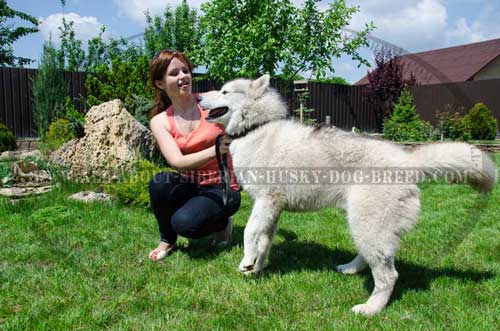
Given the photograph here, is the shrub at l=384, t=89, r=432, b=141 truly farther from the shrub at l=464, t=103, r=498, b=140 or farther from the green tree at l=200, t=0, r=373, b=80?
the green tree at l=200, t=0, r=373, b=80

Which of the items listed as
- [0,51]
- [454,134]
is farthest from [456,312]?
[0,51]

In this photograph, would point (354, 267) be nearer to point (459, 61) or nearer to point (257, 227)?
point (257, 227)

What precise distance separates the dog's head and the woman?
0.34 metres

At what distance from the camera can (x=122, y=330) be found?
2.11m

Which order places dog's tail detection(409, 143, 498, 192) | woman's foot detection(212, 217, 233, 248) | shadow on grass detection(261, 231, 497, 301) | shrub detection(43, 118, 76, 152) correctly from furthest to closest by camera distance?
1. shrub detection(43, 118, 76, 152)
2. woman's foot detection(212, 217, 233, 248)
3. shadow on grass detection(261, 231, 497, 301)
4. dog's tail detection(409, 143, 498, 192)

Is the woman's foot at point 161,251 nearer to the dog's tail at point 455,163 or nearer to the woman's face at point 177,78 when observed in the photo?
the woman's face at point 177,78

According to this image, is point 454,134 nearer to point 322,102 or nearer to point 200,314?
point 322,102

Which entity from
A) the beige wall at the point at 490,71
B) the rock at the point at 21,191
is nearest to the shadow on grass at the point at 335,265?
the rock at the point at 21,191

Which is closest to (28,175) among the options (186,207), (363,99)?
(186,207)

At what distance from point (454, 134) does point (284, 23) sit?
26.4 ft

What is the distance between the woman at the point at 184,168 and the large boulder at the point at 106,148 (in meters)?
2.53

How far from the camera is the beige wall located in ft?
65.2

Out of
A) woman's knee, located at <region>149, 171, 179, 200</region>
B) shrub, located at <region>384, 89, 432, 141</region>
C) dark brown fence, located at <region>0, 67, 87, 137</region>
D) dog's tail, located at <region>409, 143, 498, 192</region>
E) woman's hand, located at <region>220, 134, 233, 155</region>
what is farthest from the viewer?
shrub, located at <region>384, 89, 432, 141</region>

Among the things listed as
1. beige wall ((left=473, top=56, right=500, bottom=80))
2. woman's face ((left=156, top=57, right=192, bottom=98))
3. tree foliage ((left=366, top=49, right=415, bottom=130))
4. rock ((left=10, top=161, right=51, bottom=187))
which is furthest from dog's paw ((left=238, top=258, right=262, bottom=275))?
beige wall ((left=473, top=56, right=500, bottom=80))
